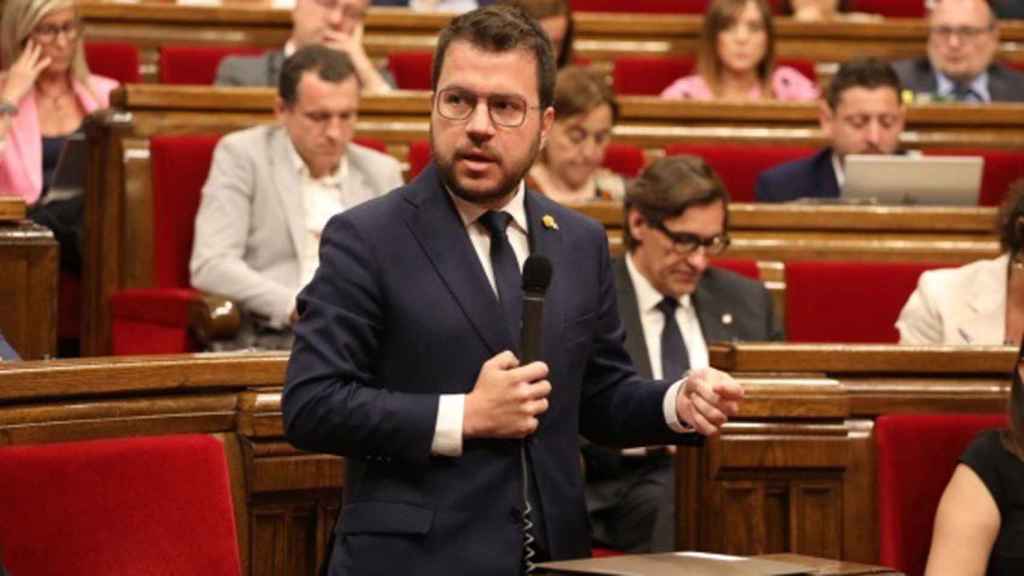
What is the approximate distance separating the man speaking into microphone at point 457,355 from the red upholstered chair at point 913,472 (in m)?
0.40

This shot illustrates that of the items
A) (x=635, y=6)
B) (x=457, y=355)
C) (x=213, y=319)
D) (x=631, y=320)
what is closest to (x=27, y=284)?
(x=213, y=319)

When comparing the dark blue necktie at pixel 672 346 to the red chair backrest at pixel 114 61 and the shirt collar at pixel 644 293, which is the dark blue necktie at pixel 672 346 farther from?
the red chair backrest at pixel 114 61

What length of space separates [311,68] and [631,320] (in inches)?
25.8

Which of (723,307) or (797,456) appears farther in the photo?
(723,307)

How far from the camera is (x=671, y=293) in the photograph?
2.40 meters

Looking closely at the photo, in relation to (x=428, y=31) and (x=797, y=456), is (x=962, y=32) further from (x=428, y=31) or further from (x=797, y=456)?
(x=797, y=456)

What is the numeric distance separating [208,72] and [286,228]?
0.84 m

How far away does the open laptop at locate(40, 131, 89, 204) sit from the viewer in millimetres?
2863

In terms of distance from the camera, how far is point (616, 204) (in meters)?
2.72

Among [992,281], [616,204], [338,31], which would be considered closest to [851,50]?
[338,31]

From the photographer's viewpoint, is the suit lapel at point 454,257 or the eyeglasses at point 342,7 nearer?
the suit lapel at point 454,257

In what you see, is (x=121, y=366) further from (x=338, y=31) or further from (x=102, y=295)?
(x=338, y=31)

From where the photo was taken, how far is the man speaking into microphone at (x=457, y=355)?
130cm

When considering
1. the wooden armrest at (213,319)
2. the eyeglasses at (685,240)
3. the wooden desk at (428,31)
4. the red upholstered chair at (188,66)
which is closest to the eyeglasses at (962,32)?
the wooden desk at (428,31)
